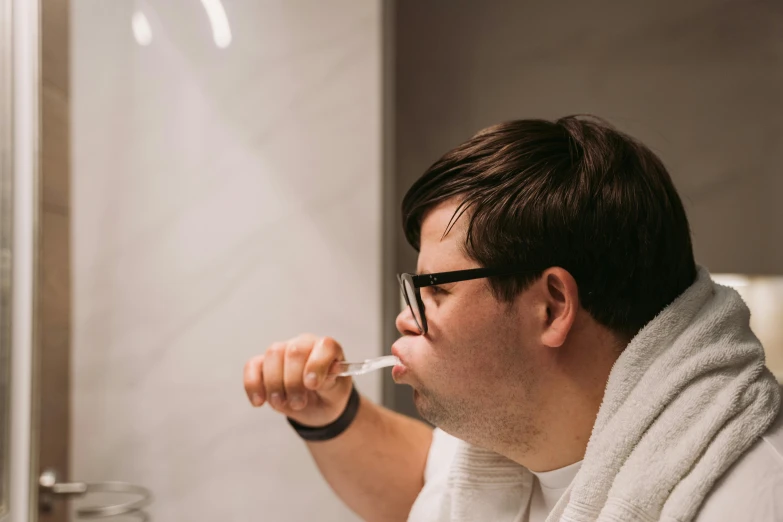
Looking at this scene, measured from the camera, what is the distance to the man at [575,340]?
24.6 inches

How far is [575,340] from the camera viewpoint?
29.3 inches

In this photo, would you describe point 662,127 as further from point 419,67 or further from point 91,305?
point 91,305

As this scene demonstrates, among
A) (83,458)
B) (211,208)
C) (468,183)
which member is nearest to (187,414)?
(83,458)

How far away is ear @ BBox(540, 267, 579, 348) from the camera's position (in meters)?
0.72

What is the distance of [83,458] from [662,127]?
4.69ft

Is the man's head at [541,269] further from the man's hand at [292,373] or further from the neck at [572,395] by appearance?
the man's hand at [292,373]

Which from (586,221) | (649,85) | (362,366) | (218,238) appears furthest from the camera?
(649,85)

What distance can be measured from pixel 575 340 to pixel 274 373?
414mm

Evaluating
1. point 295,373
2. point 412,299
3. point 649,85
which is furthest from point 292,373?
point 649,85

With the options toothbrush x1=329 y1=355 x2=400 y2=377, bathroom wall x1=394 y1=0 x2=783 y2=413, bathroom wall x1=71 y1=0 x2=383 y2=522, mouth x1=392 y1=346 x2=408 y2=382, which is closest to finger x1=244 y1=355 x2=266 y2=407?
toothbrush x1=329 y1=355 x2=400 y2=377

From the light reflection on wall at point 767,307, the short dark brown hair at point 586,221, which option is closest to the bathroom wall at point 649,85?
the light reflection on wall at point 767,307

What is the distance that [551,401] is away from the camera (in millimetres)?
750

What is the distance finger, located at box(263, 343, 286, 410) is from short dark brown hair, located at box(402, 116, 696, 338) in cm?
32

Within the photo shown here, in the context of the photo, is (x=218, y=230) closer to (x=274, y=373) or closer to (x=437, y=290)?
(x=274, y=373)
